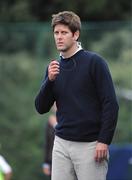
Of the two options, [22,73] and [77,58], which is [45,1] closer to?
[22,73]

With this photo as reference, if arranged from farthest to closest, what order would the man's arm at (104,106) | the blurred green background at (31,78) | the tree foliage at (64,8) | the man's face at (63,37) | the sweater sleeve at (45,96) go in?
the tree foliage at (64,8) < the blurred green background at (31,78) < the sweater sleeve at (45,96) < the man's face at (63,37) < the man's arm at (104,106)

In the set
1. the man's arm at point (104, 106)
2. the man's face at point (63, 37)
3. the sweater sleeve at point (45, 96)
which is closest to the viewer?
the man's arm at point (104, 106)

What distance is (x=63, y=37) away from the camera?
20.5 feet

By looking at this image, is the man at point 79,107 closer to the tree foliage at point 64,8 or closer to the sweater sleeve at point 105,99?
the sweater sleeve at point 105,99

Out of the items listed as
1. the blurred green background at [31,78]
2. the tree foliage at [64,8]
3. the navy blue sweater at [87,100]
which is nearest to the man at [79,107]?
the navy blue sweater at [87,100]

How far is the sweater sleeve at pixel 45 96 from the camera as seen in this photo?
6.38m

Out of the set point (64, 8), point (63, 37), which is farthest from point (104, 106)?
point (64, 8)

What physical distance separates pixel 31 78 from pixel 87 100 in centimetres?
738

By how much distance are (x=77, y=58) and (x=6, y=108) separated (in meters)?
7.31

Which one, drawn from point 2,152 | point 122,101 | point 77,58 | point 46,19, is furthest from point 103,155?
point 46,19

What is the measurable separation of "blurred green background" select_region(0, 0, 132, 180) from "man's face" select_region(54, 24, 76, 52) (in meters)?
6.90

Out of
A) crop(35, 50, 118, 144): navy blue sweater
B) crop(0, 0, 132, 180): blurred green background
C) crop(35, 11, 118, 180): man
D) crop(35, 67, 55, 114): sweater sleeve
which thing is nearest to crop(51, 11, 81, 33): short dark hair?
crop(35, 11, 118, 180): man

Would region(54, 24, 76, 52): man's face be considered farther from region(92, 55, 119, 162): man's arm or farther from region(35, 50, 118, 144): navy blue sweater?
region(92, 55, 119, 162): man's arm

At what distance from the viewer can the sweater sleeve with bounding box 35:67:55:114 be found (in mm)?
6375
